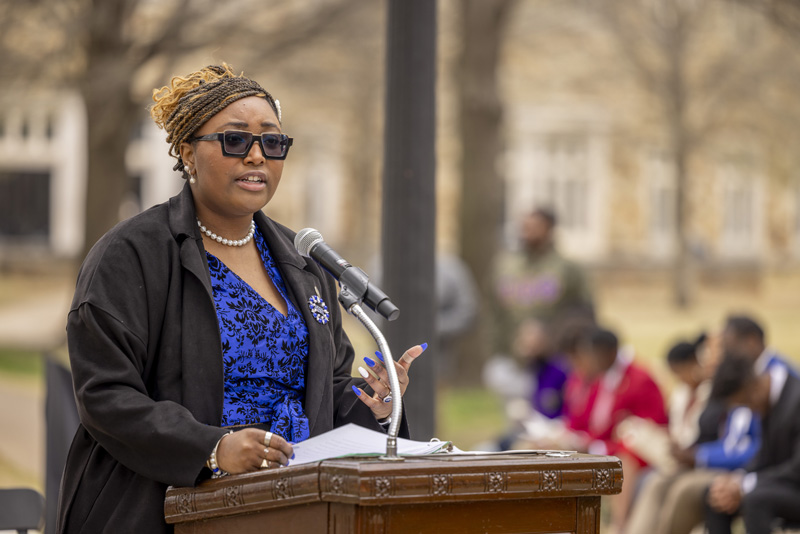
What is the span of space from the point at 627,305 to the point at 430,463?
2626 cm

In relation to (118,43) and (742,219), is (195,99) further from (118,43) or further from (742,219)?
(742,219)

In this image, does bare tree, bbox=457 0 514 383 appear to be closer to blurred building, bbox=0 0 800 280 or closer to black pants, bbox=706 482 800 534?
blurred building, bbox=0 0 800 280

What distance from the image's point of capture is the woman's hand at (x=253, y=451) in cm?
283

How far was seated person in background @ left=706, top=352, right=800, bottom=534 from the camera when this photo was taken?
648 cm

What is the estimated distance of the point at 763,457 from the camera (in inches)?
269

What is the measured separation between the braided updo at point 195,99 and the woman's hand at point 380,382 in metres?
0.73

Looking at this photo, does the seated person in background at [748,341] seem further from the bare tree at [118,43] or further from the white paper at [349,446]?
the bare tree at [118,43]

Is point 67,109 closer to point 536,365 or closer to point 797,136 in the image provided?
point 797,136

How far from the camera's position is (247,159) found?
3205 mm

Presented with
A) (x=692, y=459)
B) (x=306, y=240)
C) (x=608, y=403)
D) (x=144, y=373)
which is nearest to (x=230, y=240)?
(x=306, y=240)

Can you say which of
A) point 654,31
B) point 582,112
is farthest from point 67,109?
point 654,31

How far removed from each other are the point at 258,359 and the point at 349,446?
1.42 feet

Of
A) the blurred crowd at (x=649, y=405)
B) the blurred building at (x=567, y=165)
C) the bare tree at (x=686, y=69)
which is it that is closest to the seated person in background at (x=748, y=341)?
the blurred crowd at (x=649, y=405)

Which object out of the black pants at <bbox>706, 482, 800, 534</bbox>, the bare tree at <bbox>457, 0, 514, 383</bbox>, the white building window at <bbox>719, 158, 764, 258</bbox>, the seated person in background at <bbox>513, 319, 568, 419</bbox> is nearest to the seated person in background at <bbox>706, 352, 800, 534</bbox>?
the black pants at <bbox>706, 482, 800, 534</bbox>
